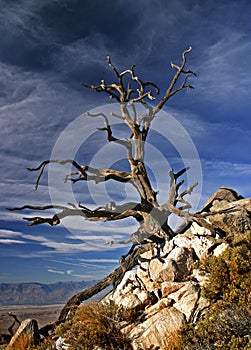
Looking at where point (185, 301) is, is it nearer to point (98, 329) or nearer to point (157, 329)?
point (157, 329)

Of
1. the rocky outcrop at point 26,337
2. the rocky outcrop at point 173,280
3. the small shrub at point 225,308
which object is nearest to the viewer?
the small shrub at point 225,308

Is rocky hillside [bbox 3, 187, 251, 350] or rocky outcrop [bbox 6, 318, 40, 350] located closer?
rocky hillside [bbox 3, 187, 251, 350]

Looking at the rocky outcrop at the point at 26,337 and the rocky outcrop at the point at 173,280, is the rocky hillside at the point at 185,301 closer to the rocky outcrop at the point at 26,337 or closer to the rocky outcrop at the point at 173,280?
the rocky outcrop at the point at 173,280

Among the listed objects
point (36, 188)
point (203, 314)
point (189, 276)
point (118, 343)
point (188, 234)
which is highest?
point (36, 188)

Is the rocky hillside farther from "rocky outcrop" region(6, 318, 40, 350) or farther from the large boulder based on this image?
"rocky outcrop" region(6, 318, 40, 350)

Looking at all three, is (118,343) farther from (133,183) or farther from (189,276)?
(133,183)

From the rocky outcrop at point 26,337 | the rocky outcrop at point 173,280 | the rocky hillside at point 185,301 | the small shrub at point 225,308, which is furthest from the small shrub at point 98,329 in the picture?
the small shrub at point 225,308

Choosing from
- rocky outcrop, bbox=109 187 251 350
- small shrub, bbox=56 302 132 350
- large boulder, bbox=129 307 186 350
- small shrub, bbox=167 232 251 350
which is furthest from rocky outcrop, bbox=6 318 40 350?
small shrub, bbox=167 232 251 350

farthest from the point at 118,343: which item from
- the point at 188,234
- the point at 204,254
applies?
the point at 188,234

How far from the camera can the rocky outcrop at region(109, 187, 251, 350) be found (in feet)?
31.1

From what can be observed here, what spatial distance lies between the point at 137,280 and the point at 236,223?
4638mm

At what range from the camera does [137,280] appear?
12.6 m

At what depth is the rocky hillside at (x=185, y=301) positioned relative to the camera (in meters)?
8.48

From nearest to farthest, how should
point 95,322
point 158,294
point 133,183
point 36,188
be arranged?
point 95,322 < point 158,294 < point 36,188 < point 133,183
